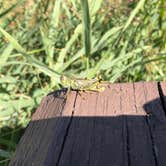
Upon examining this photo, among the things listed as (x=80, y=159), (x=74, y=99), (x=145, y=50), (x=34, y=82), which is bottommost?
(x=80, y=159)

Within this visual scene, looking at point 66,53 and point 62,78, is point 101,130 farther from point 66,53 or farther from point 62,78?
point 66,53

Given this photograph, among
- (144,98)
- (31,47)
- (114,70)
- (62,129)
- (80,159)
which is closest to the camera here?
(80,159)

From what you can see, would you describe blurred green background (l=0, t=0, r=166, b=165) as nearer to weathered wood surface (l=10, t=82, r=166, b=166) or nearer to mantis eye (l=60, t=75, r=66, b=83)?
mantis eye (l=60, t=75, r=66, b=83)

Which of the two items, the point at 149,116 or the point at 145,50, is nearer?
the point at 149,116

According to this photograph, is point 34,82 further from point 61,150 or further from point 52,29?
point 61,150

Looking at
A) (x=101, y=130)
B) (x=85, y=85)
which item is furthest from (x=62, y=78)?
(x=101, y=130)

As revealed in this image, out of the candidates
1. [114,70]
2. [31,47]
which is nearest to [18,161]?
[114,70]

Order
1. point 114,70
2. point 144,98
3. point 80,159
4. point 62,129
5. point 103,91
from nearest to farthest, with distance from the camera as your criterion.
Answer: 1. point 80,159
2. point 62,129
3. point 144,98
4. point 103,91
5. point 114,70
